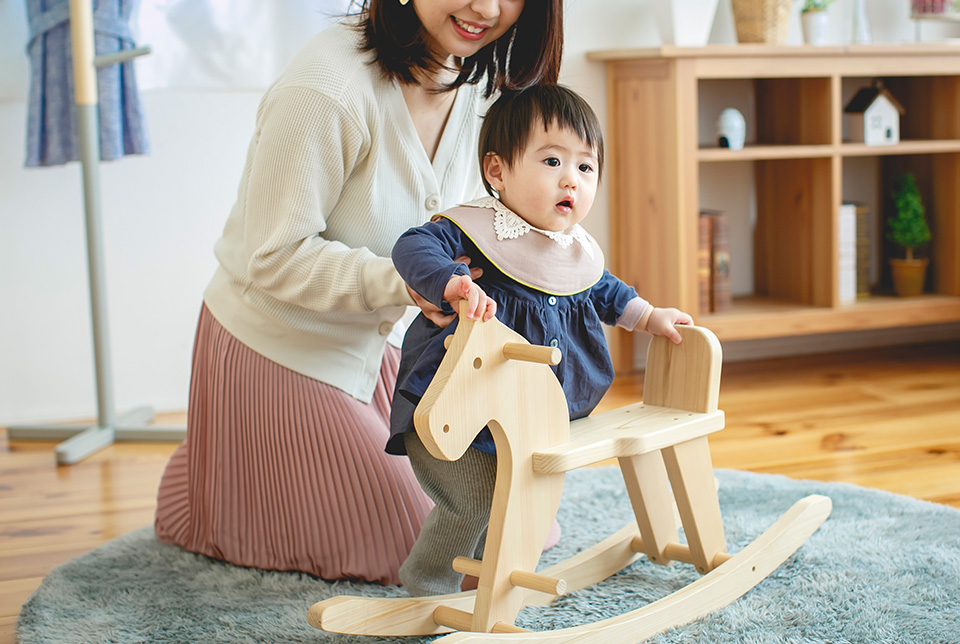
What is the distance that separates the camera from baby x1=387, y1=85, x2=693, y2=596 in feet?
3.47

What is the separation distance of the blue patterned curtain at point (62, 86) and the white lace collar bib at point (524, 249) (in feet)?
4.00

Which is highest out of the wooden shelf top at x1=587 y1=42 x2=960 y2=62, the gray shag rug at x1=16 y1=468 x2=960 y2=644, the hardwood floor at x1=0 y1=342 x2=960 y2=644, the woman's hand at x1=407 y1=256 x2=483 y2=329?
the wooden shelf top at x1=587 y1=42 x2=960 y2=62

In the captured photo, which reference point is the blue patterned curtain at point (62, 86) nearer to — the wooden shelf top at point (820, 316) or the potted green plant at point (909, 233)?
the wooden shelf top at point (820, 316)

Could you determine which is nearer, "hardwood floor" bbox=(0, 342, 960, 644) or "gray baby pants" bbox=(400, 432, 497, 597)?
"gray baby pants" bbox=(400, 432, 497, 597)

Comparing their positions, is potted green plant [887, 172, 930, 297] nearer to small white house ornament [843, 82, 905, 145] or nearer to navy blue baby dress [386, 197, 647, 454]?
small white house ornament [843, 82, 905, 145]

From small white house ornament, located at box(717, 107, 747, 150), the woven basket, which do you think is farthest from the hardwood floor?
the woven basket

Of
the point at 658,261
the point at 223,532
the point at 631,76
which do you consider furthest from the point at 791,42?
the point at 223,532

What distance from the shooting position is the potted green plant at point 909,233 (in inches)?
102

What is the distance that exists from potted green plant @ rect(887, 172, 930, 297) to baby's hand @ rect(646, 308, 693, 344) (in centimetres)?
167

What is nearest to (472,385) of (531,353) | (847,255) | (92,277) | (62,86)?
(531,353)

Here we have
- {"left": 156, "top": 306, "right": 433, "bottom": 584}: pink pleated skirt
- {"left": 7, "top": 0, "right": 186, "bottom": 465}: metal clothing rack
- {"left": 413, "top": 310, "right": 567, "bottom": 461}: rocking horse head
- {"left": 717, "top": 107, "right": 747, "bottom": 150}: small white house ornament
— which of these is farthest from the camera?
{"left": 717, "top": 107, "right": 747, "bottom": 150}: small white house ornament

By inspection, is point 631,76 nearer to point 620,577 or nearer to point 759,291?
point 759,291

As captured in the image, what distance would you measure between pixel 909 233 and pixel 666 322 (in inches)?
66.9

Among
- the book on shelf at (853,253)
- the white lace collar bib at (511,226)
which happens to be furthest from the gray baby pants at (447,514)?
the book on shelf at (853,253)
